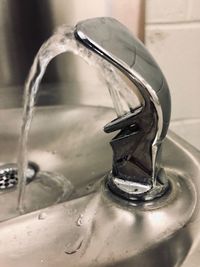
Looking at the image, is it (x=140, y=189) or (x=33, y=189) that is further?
(x=33, y=189)

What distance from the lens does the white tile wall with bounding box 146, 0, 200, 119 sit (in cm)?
55

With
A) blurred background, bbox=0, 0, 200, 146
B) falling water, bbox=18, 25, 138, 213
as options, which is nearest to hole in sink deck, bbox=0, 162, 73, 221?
falling water, bbox=18, 25, 138, 213

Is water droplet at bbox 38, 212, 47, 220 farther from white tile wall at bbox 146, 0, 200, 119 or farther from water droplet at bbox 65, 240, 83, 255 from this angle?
white tile wall at bbox 146, 0, 200, 119

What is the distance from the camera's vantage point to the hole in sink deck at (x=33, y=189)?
461 millimetres

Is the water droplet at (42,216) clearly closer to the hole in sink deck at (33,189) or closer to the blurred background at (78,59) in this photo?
the hole in sink deck at (33,189)

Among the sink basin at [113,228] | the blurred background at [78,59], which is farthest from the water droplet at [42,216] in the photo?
the blurred background at [78,59]

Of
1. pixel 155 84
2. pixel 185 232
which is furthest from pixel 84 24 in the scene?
pixel 185 232

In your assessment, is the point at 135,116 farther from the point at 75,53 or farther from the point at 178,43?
the point at 178,43

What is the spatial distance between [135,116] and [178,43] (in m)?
0.24

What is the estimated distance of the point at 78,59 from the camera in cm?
58

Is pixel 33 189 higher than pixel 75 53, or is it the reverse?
pixel 75 53

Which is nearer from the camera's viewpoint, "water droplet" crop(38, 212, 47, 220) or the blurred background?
"water droplet" crop(38, 212, 47, 220)

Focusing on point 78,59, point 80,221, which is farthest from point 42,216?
point 78,59

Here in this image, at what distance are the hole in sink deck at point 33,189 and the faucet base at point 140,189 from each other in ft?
0.27
